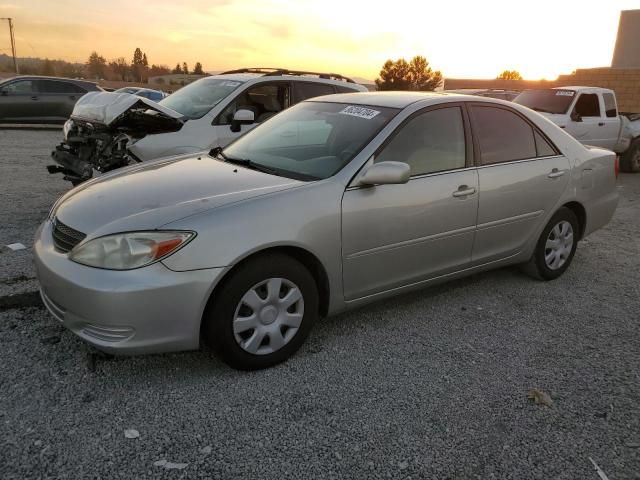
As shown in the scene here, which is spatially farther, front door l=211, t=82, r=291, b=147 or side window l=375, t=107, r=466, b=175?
front door l=211, t=82, r=291, b=147

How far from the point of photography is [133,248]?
275 centimetres

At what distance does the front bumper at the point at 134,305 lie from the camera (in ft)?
8.77

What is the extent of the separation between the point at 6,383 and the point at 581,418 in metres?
3.10

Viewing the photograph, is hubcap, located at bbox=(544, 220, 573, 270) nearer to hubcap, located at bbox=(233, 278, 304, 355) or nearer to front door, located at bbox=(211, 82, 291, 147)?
hubcap, located at bbox=(233, 278, 304, 355)

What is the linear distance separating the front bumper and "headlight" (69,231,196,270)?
42 mm

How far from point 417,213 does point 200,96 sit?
14.1 feet

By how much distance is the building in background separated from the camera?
34656mm

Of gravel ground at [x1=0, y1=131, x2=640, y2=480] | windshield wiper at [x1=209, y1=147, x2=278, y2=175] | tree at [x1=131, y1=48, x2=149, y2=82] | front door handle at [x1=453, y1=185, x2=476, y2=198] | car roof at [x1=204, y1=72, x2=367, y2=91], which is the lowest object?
gravel ground at [x1=0, y1=131, x2=640, y2=480]

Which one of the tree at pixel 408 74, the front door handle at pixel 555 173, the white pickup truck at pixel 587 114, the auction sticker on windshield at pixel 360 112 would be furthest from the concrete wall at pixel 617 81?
the tree at pixel 408 74

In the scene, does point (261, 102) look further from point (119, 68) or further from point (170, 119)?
point (119, 68)

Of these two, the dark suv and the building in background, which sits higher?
the building in background

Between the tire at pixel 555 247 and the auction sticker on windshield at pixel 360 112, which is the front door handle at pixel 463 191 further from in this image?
the tire at pixel 555 247

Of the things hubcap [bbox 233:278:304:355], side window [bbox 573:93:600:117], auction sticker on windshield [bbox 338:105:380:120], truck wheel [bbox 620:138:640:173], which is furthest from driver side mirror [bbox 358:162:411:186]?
truck wheel [bbox 620:138:640:173]

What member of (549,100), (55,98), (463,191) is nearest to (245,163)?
(463,191)
